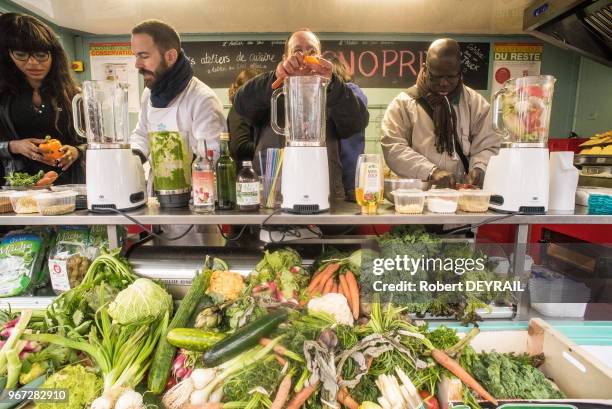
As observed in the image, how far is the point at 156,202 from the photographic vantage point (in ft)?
5.51

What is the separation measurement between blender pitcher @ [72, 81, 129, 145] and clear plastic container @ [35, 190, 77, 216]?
0.84ft

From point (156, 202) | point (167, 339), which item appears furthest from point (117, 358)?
point (156, 202)

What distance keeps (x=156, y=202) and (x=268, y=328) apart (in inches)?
34.7

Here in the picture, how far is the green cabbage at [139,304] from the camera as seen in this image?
4.14 ft

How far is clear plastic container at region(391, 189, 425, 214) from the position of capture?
4.53 feet

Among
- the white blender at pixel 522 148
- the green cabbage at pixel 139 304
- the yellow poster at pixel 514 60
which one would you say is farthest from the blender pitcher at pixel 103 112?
the yellow poster at pixel 514 60

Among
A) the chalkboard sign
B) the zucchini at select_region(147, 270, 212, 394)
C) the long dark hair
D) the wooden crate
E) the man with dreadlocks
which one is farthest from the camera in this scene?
the chalkboard sign

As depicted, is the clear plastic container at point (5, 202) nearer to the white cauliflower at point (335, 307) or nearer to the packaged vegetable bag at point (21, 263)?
the packaged vegetable bag at point (21, 263)

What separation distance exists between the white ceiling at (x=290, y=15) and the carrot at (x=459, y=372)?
3.74 meters

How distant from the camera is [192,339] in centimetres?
120

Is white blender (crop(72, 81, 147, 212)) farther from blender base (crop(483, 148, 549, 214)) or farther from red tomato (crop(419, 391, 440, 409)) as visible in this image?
blender base (crop(483, 148, 549, 214))

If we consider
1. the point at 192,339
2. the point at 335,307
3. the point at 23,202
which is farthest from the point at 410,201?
the point at 23,202

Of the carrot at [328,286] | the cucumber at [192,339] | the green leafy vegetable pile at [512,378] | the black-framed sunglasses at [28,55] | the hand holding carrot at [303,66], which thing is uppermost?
the black-framed sunglasses at [28,55]

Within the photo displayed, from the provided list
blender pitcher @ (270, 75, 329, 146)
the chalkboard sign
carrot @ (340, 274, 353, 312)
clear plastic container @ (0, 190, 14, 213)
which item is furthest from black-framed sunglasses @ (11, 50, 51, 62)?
the chalkboard sign
